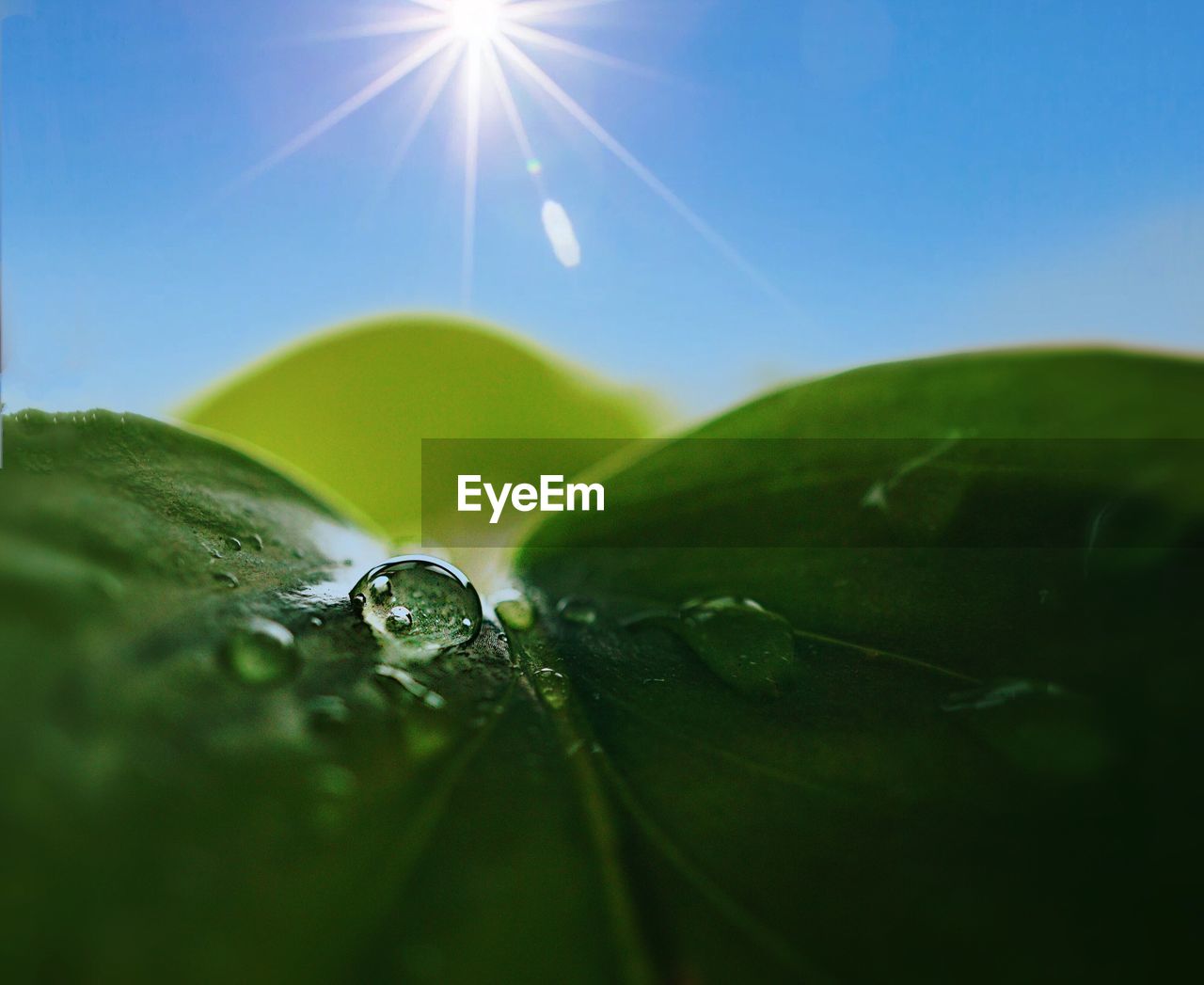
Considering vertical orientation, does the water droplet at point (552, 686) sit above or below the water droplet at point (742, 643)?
below

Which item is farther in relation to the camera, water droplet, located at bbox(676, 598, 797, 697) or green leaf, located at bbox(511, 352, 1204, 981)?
water droplet, located at bbox(676, 598, 797, 697)

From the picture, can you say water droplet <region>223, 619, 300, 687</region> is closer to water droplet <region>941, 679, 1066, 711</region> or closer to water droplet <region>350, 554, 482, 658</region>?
water droplet <region>350, 554, 482, 658</region>

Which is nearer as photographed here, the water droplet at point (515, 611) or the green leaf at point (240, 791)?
the green leaf at point (240, 791)

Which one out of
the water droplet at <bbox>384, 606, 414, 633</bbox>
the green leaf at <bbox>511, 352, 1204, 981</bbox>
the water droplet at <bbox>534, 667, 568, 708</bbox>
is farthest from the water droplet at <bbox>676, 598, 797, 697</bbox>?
the water droplet at <bbox>384, 606, 414, 633</bbox>

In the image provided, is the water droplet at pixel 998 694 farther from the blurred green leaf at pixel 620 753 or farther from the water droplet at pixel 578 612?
the water droplet at pixel 578 612

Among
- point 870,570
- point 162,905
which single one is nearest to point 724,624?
point 870,570

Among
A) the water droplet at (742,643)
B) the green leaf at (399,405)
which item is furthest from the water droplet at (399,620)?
the green leaf at (399,405)
